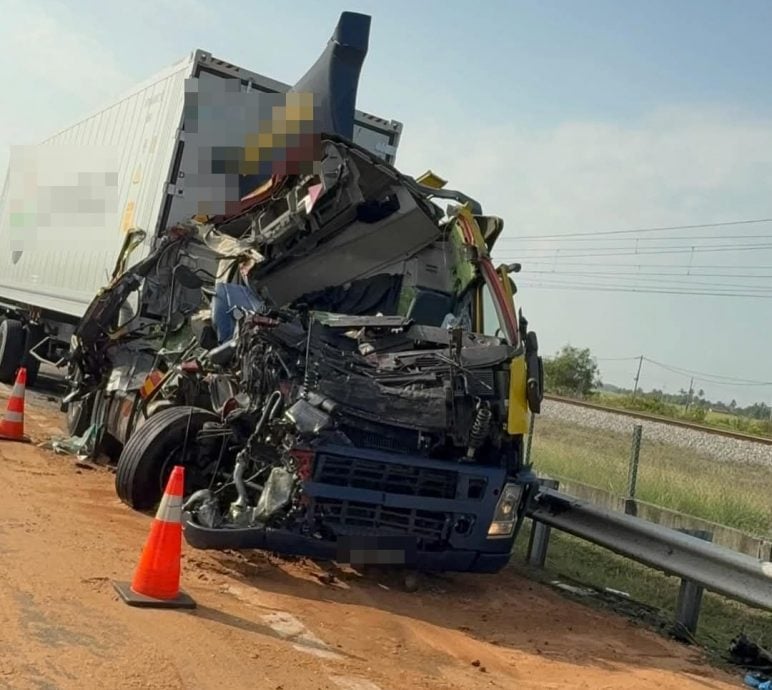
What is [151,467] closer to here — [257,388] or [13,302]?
[257,388]

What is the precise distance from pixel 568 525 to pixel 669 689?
102 inches

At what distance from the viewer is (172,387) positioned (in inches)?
273

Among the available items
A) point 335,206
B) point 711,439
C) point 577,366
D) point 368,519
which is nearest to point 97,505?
point 368,519

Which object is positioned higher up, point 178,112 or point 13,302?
point 178,112

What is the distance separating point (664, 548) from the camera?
248 inches

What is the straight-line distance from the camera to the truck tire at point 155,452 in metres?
6.28

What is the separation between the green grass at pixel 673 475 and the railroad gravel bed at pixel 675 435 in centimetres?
79

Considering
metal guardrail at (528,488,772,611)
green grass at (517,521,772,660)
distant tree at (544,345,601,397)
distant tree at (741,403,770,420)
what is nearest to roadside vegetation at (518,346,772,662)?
green grass at (517,521,772,660)

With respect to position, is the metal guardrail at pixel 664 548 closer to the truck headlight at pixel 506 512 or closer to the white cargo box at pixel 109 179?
the truck headlight at pixel 506 512

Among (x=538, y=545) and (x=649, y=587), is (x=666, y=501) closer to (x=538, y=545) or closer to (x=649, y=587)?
(x=649, y=587)

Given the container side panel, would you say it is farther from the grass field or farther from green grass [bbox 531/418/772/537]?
green grass [bbox 531/418/772/537]

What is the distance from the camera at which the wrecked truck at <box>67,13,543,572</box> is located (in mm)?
5406

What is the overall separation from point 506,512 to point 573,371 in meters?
46.8

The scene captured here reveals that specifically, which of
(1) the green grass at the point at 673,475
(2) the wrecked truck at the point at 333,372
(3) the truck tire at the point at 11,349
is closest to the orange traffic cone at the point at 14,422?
(2) the wrecked truck at the point at 333,372
